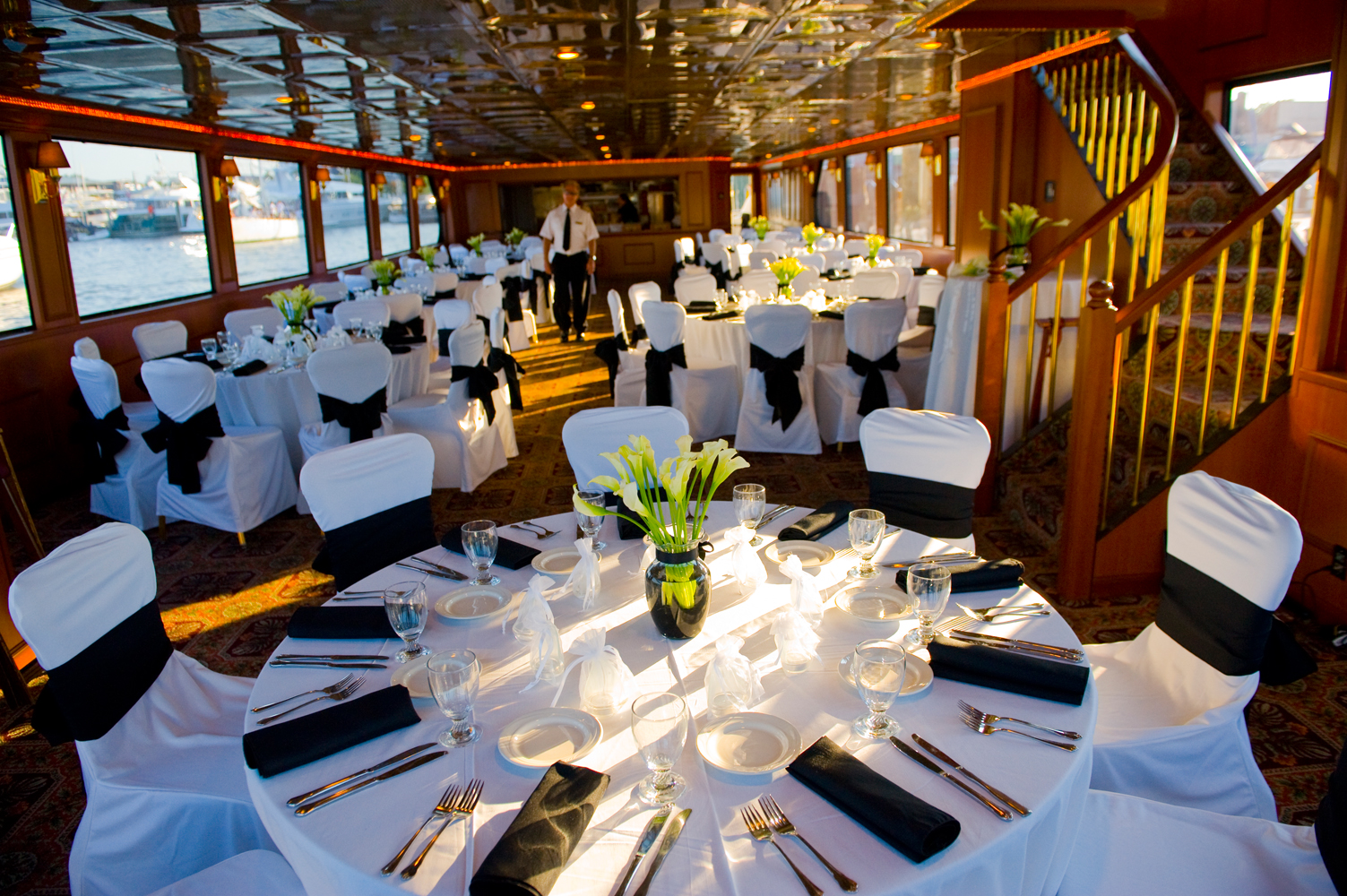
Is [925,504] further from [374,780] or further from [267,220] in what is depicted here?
[267,220]

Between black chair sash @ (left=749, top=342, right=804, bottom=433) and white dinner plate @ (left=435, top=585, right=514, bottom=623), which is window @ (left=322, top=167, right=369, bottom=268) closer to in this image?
black chair sash @ (left=749, top=342, right=804, bottom=433)

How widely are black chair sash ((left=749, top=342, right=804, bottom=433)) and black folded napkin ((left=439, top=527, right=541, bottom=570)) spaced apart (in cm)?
336

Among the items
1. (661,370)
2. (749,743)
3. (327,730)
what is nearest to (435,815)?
(327,730)

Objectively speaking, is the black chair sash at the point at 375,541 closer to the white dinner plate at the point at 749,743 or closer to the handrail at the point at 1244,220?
the white dinner plate at the point at 749,743

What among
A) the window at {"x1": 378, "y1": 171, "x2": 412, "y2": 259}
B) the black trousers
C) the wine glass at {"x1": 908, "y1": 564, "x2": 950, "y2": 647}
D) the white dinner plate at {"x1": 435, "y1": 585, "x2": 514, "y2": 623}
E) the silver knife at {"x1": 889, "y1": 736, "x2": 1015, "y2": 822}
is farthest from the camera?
the window at {"x1": 378, "y1": 171, "x2": 412, "y2": 259}

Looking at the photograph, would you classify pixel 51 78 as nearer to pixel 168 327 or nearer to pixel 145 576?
pixel 168 327

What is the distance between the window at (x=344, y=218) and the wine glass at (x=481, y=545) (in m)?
11.7

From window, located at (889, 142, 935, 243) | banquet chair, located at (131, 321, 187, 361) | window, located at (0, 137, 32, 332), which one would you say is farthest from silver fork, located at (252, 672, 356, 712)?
window, located at (889, 142, 935, 243)

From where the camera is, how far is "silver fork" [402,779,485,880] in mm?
1246

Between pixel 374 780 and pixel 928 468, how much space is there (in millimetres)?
2016

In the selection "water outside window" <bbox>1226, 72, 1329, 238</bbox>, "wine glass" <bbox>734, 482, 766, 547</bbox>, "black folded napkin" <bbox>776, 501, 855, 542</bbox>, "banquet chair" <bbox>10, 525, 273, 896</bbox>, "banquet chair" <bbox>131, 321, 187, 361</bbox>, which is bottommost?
"banquet chair" <bbox>10, 525, 273, 896</bbox>

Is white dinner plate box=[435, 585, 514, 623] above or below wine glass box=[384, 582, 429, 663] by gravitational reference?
below

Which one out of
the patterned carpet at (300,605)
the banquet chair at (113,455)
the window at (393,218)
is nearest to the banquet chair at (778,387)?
the patterned carpet at (300,605)

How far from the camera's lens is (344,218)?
44.3 feet
